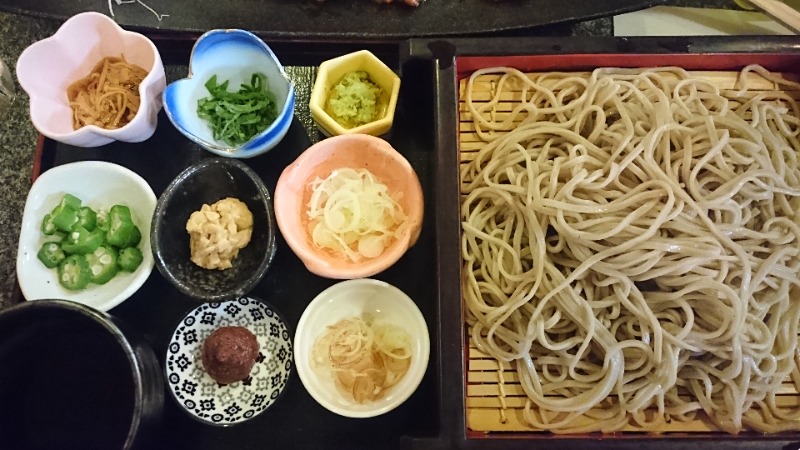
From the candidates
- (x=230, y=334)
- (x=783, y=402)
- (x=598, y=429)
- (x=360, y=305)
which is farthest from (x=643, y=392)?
(x=230, y=334)

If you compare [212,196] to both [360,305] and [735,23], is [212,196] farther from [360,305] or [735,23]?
[735,23]

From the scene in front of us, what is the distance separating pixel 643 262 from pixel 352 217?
0.85 meters

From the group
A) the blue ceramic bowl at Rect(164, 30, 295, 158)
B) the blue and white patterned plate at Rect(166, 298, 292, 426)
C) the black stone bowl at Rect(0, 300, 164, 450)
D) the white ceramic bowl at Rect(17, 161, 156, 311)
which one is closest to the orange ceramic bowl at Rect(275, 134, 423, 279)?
the blue ceramic bowl at Rect(164, 30, 295, 158)

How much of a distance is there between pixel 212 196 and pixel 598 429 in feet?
4.36

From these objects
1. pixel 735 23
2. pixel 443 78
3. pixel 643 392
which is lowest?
pixel 643 392

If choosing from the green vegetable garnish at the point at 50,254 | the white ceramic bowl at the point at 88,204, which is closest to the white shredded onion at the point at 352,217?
the white ceramic bowl at the point at 88,204

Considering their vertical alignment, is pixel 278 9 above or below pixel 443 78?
above

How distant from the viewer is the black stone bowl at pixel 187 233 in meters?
1.81

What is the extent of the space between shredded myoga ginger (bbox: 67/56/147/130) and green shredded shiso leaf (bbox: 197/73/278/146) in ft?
0.71

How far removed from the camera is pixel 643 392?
1650mm

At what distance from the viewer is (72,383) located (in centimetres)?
182

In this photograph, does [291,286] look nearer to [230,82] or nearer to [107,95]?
[230,82]

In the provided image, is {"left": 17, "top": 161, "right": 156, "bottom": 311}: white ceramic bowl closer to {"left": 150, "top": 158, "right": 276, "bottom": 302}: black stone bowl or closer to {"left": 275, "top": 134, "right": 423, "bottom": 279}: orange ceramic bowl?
{"left": 150, "top": 158, "right": 276, "bottom": 302}: black stone bowl

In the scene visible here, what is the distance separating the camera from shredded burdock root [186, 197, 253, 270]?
1838 mm
